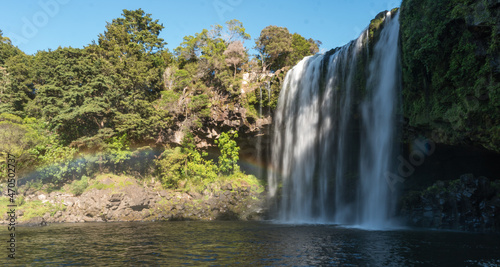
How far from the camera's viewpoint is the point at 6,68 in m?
45.6

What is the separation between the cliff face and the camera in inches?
619

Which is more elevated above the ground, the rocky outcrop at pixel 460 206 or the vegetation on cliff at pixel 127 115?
the vegetation on cliff at pixel 127 115

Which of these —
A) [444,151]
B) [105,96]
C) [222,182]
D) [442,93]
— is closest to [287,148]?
[222,182]

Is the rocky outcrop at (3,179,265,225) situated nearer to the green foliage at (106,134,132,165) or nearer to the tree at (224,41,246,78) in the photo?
the green foliage at (106,134,132,165)

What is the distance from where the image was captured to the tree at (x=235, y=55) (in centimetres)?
3972

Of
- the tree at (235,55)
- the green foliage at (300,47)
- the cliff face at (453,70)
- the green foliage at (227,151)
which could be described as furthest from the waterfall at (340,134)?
the green foliage at (300,47)

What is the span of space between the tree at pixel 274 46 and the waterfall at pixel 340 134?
1047 centimetres

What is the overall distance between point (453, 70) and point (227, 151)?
23545mm

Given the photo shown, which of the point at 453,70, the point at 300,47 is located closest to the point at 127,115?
the point at 300,47

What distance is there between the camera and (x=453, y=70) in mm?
18156

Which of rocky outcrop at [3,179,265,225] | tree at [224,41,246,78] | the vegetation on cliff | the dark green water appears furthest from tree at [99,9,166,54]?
the dark green water

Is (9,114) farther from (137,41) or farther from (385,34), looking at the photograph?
(385,34)

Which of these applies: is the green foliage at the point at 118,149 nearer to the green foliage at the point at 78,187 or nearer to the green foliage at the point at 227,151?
the green foliage at the point at 78,187

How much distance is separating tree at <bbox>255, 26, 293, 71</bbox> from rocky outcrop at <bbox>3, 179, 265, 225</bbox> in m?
17.2
